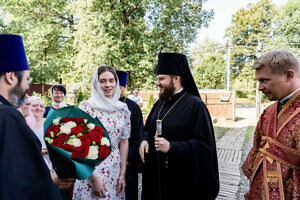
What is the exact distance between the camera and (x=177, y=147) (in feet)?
8.20

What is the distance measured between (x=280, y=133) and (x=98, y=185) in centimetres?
178

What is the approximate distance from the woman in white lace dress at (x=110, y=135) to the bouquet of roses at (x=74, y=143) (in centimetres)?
73

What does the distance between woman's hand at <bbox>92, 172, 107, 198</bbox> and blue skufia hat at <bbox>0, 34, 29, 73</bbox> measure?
1.29 m

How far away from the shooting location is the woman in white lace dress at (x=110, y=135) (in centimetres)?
242

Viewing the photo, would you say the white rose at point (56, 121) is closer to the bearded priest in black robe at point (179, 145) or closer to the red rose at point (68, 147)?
the red rose at point (68, 147)

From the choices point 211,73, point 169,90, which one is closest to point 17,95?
point 169,90

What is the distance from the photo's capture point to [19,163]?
1.29 metres

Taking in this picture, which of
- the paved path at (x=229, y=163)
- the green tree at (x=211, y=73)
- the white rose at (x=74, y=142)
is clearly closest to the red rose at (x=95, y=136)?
the white rose at (x=74, y=142)

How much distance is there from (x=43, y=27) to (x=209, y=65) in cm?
2531

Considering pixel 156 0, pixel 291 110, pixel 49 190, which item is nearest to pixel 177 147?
pixel 291 110

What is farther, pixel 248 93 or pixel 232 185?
pixel 248 93

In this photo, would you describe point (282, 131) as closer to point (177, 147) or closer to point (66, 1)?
point (177, 147)

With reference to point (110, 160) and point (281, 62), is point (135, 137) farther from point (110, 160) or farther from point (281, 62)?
point (281, 62)

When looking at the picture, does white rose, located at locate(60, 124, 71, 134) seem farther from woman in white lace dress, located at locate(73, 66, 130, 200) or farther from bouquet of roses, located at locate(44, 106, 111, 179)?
woman in white lace dress, located at locate(73, 66, 130, 200)
